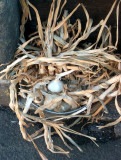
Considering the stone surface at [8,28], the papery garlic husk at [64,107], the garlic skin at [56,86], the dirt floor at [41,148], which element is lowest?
the dirt floor at [41,148]

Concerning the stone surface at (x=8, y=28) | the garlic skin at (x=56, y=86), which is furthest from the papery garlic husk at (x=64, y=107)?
the stone surface at (x=8, y=28)

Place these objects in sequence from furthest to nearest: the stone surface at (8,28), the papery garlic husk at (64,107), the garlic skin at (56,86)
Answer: the papery garlic husk at (64,107) → the garlic skin at (56,86) → the stone surface at (8,28)

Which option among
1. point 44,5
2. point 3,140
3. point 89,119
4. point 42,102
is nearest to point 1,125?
point 3,140

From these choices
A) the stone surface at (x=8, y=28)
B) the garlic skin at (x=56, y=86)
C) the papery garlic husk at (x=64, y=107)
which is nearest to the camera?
the stone surface at (x=8, y=28)

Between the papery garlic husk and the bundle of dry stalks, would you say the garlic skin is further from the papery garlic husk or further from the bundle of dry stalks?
the papery garlic husk

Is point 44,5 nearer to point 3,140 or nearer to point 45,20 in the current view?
point 45,20

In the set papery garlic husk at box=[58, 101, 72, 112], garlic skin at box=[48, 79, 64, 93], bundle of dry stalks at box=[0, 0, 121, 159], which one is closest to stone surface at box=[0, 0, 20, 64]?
bundle of dry stalks at box=[0, 0, 121, 159]

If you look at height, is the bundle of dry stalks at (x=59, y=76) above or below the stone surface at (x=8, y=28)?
below

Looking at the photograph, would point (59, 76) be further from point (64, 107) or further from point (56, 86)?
point (64, 107)

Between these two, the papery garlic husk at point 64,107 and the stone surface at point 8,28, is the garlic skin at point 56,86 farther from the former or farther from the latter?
the stone surface at point 8,28
